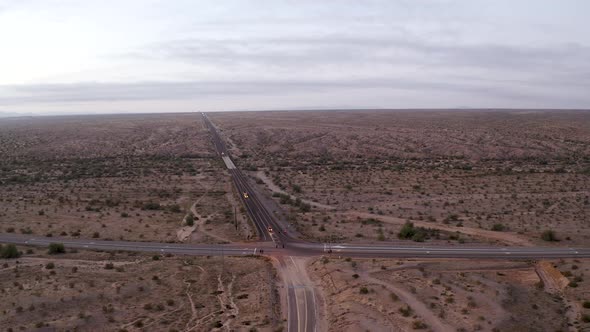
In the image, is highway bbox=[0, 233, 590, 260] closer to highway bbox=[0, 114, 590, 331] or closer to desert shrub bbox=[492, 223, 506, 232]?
highway bbox=[0, 114, 590, 331]

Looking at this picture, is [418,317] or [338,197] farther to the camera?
[338,197]

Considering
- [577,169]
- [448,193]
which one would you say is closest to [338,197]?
[448,193]

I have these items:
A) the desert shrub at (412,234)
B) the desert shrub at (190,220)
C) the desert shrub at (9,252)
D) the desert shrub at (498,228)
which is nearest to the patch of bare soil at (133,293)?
the desert shrub at (9,252)

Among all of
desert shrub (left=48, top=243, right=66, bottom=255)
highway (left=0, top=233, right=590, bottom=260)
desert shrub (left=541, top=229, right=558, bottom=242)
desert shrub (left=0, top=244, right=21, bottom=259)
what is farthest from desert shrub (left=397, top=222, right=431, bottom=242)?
desert shrub (left=0, top=244, right=21, bottom=259)

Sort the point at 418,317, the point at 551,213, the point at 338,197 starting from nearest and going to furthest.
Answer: the point at 418,317 → the point at 551,213 → the point at 338,197

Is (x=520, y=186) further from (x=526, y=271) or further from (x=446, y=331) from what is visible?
(x=446, y=331)

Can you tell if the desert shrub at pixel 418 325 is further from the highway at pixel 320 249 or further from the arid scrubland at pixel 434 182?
the arid scrubland at pixel 434 182
